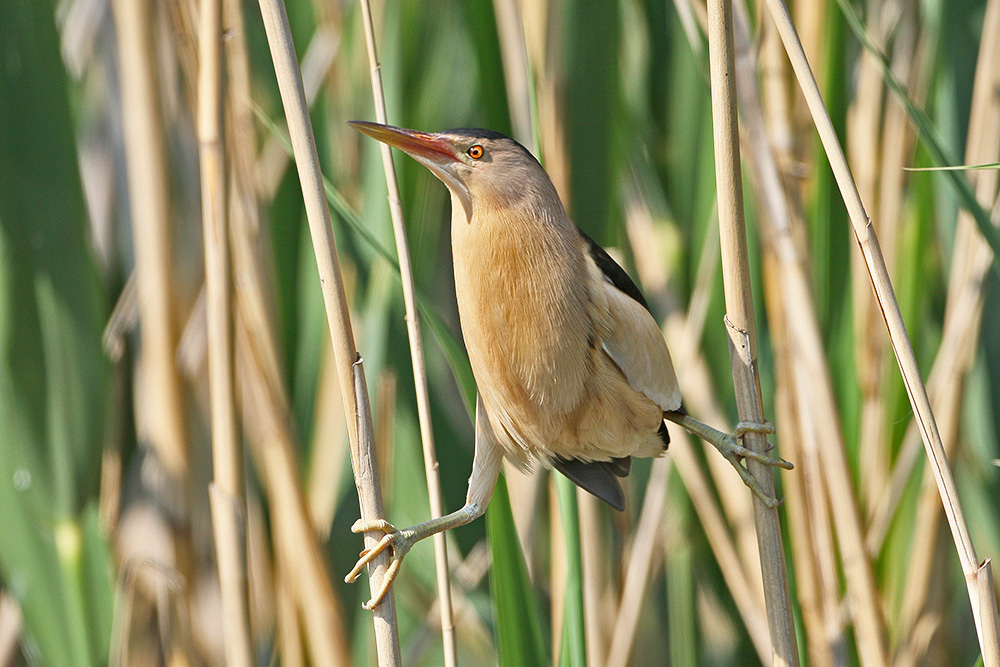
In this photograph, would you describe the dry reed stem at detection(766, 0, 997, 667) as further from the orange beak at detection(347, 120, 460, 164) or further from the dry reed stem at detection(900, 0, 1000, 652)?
the dry reed stem at detection(900, 0, 1000, 652)

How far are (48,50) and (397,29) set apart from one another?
1.32 feet

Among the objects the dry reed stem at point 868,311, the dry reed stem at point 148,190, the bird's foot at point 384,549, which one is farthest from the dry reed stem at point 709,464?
the dry reed stem at point 148,190

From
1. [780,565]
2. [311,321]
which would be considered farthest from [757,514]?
[311,321]

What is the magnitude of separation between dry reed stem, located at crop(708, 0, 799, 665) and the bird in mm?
25

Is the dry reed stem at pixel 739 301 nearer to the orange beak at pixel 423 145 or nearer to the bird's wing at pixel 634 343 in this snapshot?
the bird's wing at pixel 634 343

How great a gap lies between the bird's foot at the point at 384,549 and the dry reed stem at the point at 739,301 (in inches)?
12.2

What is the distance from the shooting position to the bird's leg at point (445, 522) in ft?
2.43

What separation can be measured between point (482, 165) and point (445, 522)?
1.11 feet

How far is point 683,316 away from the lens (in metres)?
1.32

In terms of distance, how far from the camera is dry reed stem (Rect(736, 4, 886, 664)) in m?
1.03

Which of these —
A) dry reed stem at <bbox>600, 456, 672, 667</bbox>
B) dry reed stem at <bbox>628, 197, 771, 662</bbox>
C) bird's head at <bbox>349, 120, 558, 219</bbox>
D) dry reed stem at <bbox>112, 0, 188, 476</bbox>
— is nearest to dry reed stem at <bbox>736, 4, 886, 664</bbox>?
dry reed stem at <bbox>628, 197, 771, 662</bbox>

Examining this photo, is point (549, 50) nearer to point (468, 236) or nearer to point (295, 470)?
point (468, 236)

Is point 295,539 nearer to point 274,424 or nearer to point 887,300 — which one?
point 274,424

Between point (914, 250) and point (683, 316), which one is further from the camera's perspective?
point (683, 316)
